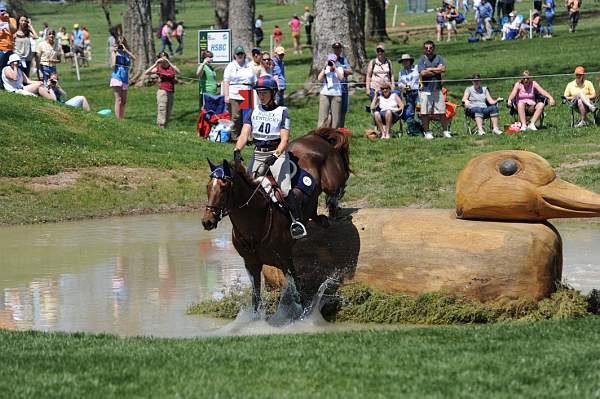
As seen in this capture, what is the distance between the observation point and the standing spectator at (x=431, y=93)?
24938 millimetres

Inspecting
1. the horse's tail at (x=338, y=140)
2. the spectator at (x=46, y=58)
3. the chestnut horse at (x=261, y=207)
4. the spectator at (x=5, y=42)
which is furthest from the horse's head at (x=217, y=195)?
the spectator at (x=46, y=58)

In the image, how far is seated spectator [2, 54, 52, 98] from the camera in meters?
26.2

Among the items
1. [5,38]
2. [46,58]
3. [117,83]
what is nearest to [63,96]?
[46,58]

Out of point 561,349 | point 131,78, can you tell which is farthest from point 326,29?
point 561,349

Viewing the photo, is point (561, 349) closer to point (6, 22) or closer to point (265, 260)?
point (265, 260)

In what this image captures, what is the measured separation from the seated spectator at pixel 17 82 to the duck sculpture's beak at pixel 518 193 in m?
16.0

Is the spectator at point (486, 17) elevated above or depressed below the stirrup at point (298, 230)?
above

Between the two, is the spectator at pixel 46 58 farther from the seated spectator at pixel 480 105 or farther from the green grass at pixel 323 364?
the green grass at pixel 323 364

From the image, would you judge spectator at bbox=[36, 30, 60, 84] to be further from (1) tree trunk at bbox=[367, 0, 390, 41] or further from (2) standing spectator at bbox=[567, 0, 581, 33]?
(2) standing spectator at bbox=[567, 0, 581, 33]

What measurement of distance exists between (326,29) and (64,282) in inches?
638

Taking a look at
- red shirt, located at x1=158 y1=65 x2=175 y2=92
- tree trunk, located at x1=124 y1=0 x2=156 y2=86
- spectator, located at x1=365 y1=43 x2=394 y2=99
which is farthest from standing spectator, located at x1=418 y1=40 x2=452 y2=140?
tree trunk, located at x1=124 y1=0 x2=156 y2=86

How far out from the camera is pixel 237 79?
84.8ft

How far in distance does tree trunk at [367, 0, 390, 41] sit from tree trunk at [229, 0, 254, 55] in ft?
37.4

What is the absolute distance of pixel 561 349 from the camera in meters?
9.14
